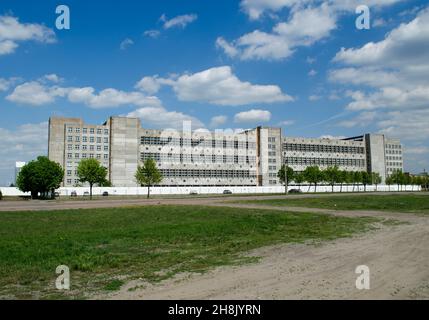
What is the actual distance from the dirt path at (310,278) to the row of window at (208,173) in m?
113

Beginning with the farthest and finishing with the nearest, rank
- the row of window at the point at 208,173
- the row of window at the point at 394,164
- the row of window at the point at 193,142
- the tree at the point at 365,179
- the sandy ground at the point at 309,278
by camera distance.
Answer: the row of window at the point at 394,164, the tree at the point at 365,179, the row of window at the point at 193,142, the row of window at the point at 208,173, the sandy ground at the point at 309,278

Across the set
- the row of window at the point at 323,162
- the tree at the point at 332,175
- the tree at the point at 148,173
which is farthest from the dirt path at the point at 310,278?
the row of window at the point at 323,162

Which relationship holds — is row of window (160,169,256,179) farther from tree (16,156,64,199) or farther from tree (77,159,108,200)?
tree (16,156,64,199)

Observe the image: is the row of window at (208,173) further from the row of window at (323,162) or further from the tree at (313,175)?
the tree at (313,175)

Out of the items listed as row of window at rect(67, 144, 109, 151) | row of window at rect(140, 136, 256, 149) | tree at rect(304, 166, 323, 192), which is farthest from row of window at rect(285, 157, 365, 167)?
Result: row of window at rect(67, 144, 109, 151)

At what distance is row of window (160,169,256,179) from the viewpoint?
12506cm

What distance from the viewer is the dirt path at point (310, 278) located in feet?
25.6

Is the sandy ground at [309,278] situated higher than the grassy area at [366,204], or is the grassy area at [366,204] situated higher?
the grassy area at [366,204]

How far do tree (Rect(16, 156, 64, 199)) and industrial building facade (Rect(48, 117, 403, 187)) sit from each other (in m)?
37.9

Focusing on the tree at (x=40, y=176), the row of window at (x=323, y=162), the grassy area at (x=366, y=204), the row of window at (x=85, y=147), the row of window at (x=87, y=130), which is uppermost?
the row of window at (x=87, y=130)

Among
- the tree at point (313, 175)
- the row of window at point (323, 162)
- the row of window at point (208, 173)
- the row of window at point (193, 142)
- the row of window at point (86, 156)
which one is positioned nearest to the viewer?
the tree at point (313, 175)

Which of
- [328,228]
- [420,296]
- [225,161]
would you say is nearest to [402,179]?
[225,161]
